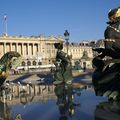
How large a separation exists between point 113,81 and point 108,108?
3.37 feet

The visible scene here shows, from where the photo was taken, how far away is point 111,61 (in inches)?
338

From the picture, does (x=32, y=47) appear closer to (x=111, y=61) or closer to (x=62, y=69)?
(x=62, y=69)

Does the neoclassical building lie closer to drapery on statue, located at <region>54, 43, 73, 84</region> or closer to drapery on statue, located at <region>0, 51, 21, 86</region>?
drapery on statue, located at <region>54, 43, 73, 84</region>

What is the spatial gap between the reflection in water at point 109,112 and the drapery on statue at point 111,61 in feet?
1.20

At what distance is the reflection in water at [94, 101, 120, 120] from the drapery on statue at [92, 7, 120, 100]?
1.20ft

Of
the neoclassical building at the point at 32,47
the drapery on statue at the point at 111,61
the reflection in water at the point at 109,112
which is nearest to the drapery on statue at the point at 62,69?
the drapery on statue at the point at 111,61

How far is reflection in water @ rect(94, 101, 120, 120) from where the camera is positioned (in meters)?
6.75

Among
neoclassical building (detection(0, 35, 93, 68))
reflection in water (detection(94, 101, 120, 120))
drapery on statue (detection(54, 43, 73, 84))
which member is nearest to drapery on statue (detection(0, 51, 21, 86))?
drapery on statue (detection(54, 43, 73, 84))

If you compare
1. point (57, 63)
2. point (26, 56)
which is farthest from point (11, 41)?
point (57, 63)

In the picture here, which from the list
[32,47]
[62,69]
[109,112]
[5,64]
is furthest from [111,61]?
[32,47]

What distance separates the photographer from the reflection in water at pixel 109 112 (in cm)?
675

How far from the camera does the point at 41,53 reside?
12588 cm

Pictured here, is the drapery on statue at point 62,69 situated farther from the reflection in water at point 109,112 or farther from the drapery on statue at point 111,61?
the reflection in water at point 109,112

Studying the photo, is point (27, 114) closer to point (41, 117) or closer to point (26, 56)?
point (41, 117)
